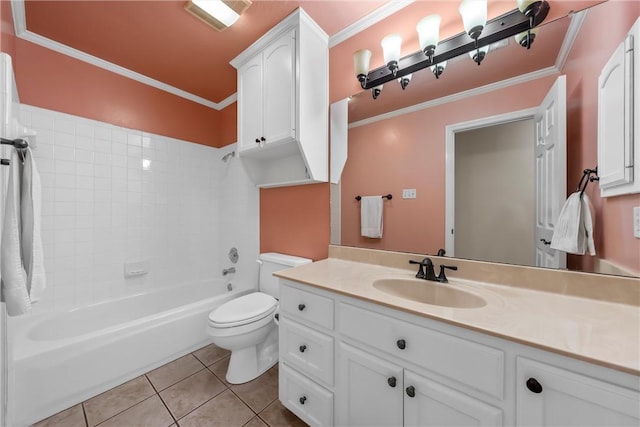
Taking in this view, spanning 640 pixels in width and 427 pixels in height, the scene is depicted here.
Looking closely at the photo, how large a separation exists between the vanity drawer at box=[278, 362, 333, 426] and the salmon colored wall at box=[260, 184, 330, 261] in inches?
31.4

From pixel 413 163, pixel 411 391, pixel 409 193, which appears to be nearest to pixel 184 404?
A: pixel 411 391

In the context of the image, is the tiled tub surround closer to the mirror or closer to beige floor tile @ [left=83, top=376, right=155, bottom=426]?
beige floor tile @ [left=83, top=376, right=155, bottom=426]

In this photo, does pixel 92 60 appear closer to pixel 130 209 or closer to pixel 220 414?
pixel 130 209

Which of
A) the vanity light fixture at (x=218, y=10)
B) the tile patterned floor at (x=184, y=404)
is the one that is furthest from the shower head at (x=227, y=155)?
the tile patterned floor at (x=184, y=404)

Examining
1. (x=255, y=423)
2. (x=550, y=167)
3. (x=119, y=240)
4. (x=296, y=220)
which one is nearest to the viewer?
(x=550, y=167)

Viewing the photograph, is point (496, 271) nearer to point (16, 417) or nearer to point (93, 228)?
point (16, 417)

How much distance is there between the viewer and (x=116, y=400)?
4.58ft

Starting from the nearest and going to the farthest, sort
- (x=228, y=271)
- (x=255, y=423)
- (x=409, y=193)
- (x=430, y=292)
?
1. (x=430, y=292)
2. (x=255, y=423)
3. (x=409, y=193)
4. (x=228, y=271)

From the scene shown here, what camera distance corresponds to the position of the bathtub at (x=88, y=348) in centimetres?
123

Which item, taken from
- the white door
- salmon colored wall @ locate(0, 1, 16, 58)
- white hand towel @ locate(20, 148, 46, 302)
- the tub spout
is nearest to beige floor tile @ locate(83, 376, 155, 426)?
white hand towel @ locate(20, 148, 46, 302)

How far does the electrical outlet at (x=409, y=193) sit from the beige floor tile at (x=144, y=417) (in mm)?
1810

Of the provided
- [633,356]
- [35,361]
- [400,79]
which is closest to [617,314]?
[633,356]

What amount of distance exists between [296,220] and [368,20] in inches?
58.6

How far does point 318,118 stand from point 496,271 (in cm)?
140
